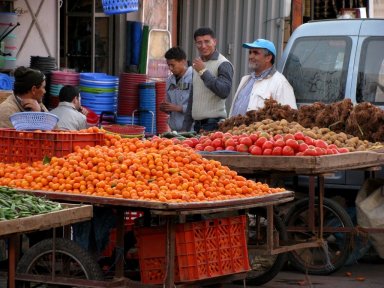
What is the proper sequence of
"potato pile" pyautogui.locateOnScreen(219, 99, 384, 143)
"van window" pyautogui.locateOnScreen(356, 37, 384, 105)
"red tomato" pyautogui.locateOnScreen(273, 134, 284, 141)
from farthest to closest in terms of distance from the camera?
"van window" pyautogui.locateOnScreen(356, 37, 384, 105) < "potato pile" pyautogui.locateOnScreen(219, 99, 384, 143) < "red tomato" pyautogui.locateOnScreen(273, 134, 284, 141)

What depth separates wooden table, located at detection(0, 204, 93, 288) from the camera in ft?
20.1

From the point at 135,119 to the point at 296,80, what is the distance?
334cm

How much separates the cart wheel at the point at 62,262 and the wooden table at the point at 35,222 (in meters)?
0.84

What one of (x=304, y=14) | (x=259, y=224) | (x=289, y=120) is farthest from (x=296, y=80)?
(x=304, y=14)

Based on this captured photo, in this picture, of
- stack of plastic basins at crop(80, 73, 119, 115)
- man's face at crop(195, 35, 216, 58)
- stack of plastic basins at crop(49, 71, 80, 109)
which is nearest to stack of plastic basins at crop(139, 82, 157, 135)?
stack of plastic basins at crop(80, 73, 119, 115)

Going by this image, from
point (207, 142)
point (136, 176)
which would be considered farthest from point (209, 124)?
point (136, 176)

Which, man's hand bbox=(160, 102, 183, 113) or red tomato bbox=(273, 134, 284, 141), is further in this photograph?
man's hand bbox=(160, 102, 183, 113)

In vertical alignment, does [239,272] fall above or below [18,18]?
below

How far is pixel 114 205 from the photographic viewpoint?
761 centimetres

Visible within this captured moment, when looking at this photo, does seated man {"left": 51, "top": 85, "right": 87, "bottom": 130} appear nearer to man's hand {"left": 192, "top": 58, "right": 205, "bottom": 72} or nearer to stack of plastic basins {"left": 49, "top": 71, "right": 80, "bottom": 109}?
man's hand {"left": 192, "top": 58, "right": 205, "bottom": 72}

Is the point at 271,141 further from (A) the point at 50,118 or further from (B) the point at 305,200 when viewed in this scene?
(A) the point at 50,118

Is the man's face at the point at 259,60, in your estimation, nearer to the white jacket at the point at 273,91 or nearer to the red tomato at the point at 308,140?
the white jacket at the point at 273,91

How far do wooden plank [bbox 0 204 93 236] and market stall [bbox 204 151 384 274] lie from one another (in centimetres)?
247

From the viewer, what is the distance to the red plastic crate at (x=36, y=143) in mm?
8523
